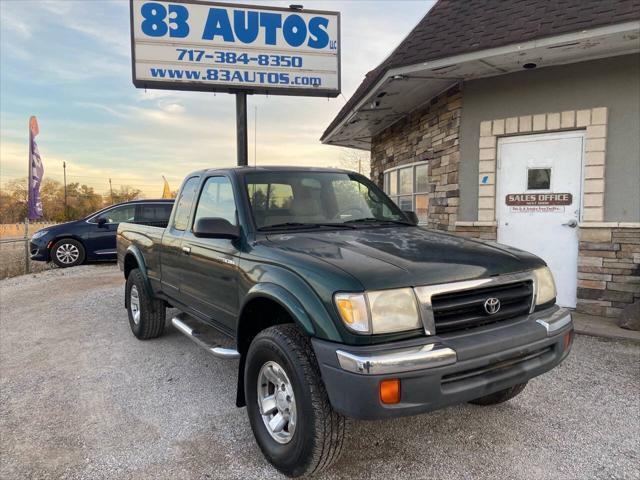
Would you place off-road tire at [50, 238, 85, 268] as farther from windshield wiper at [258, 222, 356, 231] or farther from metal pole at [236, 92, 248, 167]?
windshield wiper at [258, 222, 356, 231]

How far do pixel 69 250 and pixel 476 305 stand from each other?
1174 centimetres

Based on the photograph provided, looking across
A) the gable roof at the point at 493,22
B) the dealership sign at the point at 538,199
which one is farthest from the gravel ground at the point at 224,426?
the gable roof at the point at 493,22

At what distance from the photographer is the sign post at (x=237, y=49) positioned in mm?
9070

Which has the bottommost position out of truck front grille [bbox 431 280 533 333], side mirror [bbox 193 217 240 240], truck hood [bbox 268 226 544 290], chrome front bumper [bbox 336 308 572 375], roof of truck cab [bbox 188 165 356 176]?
chrome front bumper [bbox 336 308 572 375]

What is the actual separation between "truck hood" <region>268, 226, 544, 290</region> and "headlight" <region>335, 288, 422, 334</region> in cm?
5

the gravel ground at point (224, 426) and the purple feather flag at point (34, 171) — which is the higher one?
the purple feather flag at point (34, 171)

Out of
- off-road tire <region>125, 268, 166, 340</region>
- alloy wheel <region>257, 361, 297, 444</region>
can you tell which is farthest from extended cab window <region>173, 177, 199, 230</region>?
alloy wheel <region>257, 361, 297, 444</region>

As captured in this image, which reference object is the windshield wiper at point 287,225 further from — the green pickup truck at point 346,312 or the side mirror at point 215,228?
the side mirror at point 215,228

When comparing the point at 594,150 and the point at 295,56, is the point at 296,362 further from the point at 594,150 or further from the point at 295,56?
the point at 295,56

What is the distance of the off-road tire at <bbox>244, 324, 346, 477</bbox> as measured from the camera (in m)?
2.29

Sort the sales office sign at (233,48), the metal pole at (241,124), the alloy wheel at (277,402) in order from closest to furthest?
the alloy wheel at (277,402) → the sales office sign at (233,48) → the metal pole at (241,124)

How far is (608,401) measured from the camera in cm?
354

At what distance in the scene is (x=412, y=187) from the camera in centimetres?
921

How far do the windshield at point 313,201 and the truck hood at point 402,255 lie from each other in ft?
0.72
